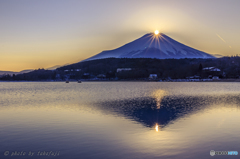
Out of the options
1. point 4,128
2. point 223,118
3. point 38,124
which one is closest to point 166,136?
point 223,118

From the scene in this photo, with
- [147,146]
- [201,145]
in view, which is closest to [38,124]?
[147,146]

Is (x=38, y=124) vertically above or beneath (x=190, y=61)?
beneath

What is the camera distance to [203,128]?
1121 cm

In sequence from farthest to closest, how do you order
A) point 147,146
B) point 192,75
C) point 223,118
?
point 192,75
point 223,118
point 147,146

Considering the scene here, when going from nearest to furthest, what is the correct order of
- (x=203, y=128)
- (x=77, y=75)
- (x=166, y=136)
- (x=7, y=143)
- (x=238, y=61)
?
(x=7, y=143) < (x=166, y=136) < (x=203, y=128) < (x=238, y=61) < (x=77, y=75)

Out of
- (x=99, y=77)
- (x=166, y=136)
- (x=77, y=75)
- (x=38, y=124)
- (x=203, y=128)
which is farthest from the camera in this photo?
(x=77, y=75)

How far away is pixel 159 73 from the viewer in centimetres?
14275

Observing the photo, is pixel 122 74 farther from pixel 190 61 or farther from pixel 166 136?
pixel 166 136

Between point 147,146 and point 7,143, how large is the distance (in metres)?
5.60

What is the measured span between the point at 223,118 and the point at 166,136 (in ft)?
20.3

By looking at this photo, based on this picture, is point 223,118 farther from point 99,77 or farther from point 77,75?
point 77,75

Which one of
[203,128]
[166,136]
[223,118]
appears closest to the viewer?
[166,136]

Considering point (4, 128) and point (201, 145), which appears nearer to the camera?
point (201, 145)

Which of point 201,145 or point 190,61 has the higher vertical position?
point 190,61
